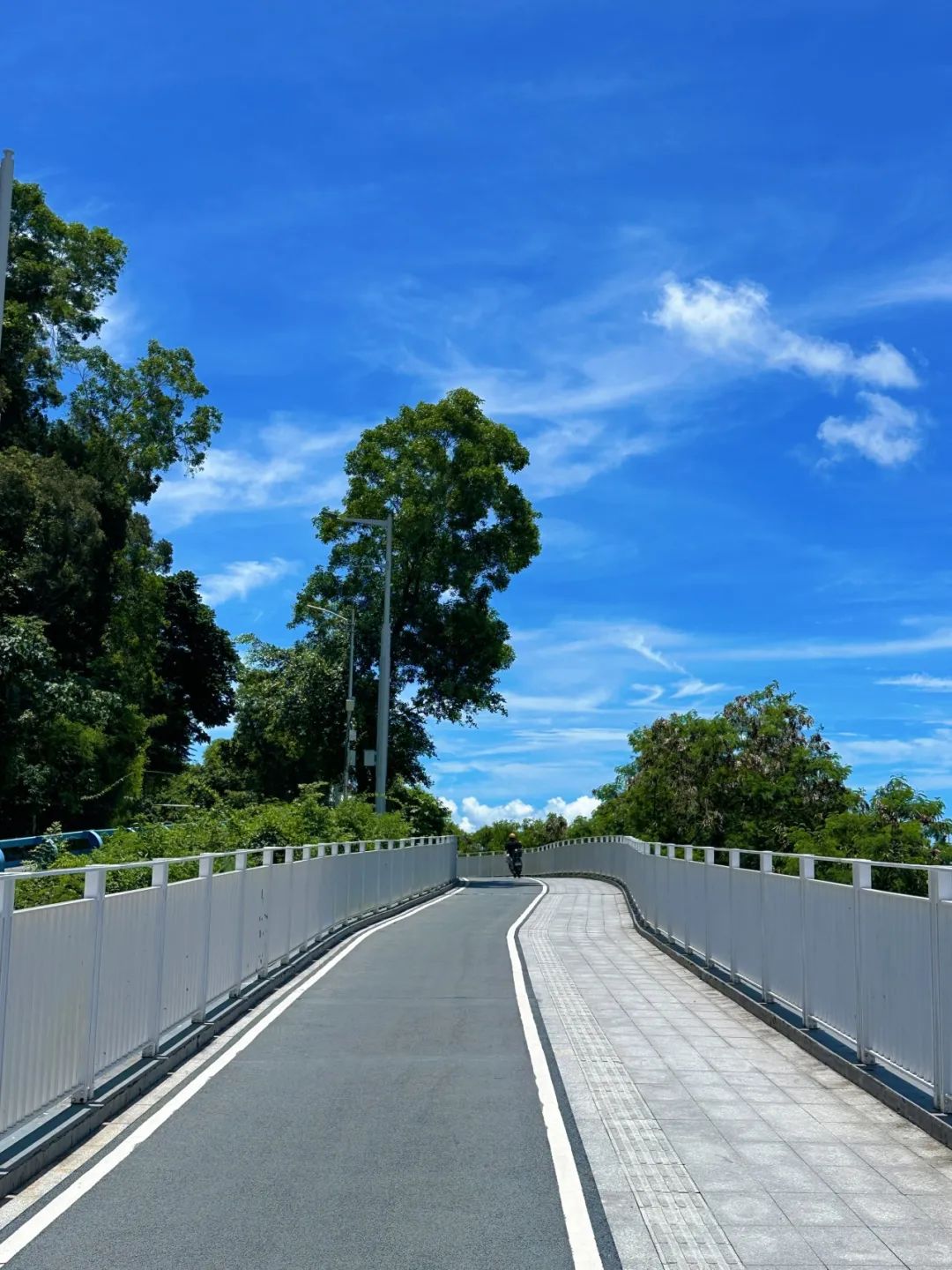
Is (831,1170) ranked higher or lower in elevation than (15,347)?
lower

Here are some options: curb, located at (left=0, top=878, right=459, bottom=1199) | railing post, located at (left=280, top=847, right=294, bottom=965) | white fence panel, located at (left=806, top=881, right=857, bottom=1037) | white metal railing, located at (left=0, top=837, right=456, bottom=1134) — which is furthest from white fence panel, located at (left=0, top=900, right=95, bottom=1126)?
railing post, located at (left=280, top=847, right=294, bottom=965)

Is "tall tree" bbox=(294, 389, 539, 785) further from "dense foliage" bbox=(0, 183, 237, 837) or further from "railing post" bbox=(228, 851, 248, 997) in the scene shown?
"railing post" bbox=(228, 851, 248, 997)

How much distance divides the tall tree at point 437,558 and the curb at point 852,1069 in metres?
38.8

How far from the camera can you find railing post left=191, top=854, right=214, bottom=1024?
1206 cm

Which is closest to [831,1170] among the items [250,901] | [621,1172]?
[621,1172]

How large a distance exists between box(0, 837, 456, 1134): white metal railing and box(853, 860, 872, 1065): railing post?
5.04 m

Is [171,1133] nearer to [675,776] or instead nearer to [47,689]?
[47,689]

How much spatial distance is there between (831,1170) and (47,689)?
30.3m

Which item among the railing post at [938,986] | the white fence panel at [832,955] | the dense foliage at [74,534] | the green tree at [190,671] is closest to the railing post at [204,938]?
the white fence panel at [832,955]

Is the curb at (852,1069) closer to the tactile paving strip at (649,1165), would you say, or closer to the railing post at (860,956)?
the railing post at (860,956)

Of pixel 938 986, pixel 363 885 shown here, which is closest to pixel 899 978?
pixel 938 986

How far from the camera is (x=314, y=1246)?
6051 millimetres

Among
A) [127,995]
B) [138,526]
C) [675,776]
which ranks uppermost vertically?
[138,526]

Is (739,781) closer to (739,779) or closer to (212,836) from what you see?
(739,779)
